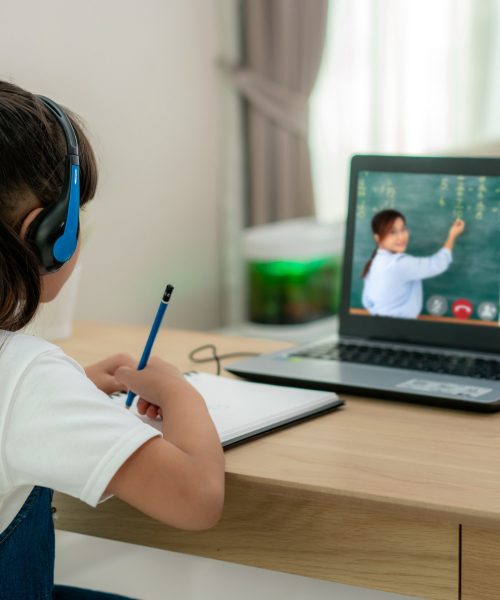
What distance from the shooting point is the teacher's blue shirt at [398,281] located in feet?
4.24

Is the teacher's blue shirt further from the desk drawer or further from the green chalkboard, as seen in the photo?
the desk drawer

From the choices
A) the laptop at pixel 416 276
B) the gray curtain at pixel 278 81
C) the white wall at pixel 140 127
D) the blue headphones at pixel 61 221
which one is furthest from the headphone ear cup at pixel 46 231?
the gray curtain at pixel 278 81

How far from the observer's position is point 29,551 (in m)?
0.87

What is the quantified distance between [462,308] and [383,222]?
0.17m

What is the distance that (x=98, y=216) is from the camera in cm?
229

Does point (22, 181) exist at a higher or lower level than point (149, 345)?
higher

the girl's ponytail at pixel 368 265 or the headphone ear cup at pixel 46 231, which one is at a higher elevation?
the headphone ear cup at pixel 46 231

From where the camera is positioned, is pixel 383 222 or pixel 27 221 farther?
pixel 383 222

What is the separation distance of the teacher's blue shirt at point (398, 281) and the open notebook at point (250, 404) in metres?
0.28

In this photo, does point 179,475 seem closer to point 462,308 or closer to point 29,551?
point 29,551

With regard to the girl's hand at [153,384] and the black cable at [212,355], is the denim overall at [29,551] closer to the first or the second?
the girl's hand at [153,384]

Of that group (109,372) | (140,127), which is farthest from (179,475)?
(140,127)

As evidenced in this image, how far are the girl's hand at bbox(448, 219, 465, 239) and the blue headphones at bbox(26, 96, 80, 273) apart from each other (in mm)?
622

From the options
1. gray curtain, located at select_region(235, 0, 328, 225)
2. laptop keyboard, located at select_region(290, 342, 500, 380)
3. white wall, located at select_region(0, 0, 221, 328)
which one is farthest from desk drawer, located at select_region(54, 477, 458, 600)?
gray curtain, located at select_region(235, 0, 328, 225)
